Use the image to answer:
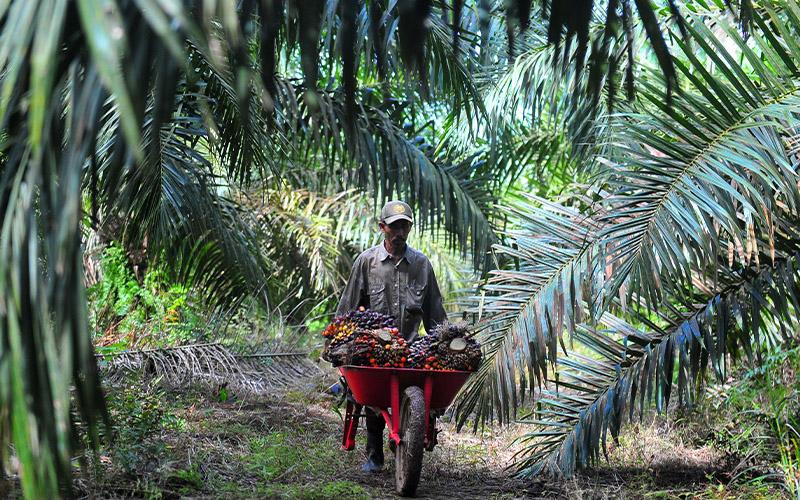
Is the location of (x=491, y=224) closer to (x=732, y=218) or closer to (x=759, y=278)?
(x=759, y=278)

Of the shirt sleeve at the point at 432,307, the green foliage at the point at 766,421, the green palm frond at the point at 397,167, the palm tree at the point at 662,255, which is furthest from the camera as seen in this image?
the green palm frond at the point at 397,167

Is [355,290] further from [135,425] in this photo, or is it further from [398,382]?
[135,425]

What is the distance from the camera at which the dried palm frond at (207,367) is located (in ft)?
27.4

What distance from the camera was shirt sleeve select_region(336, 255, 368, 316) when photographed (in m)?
6.97

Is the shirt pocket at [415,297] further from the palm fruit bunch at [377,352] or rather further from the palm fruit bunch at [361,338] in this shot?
the palm fruit bunch at [377,352]

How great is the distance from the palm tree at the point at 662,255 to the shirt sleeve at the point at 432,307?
0.44 meters

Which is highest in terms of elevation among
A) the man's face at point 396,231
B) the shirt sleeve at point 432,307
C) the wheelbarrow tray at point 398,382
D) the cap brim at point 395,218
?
the cap brim at point 395,218

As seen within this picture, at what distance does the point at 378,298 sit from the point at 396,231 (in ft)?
1.62

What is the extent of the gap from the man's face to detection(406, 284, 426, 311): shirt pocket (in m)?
0.33

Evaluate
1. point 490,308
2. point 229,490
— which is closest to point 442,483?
point 490,308

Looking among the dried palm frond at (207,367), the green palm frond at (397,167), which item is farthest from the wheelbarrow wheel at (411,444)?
the green palm frond at (397,167)

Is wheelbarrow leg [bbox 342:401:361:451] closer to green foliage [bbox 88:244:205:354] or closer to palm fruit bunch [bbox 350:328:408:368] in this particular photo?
palm fruit bunch [bbox 350:328:408:368]

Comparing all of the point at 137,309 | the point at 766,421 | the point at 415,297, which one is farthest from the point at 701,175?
the point at 137,309

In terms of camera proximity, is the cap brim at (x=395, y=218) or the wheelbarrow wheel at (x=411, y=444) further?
the cap brim at (x=395, y=218)
